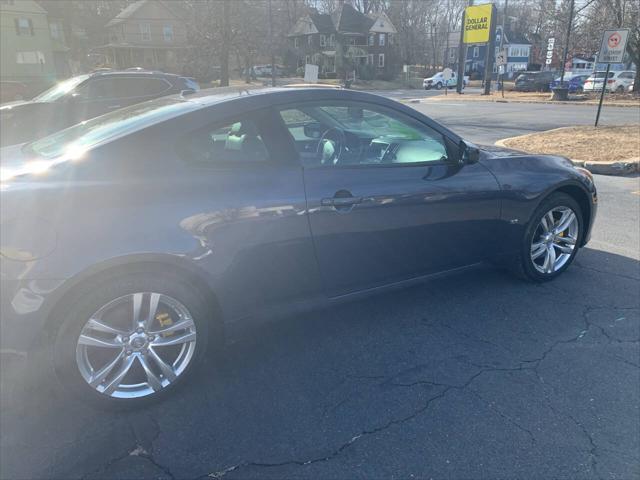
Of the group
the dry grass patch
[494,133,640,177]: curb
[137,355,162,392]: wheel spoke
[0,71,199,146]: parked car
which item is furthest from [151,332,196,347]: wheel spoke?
the dry grass patch

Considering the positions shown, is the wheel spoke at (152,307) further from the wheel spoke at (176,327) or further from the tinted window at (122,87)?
the tinted window at (122,87)

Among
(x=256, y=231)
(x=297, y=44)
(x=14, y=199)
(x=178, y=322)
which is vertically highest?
(x=297, y=44)

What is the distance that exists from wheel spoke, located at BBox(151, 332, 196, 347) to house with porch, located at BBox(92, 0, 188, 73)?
54644 millimetres

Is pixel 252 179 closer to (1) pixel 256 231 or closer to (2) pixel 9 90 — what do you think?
(1) pixel 256 231

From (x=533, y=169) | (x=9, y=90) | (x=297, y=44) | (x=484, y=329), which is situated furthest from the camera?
(x=297, y=44)

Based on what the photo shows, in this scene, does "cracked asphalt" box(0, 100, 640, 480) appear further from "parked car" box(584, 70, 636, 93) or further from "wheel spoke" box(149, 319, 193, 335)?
"parked car" box(584, 70, 636, 93)

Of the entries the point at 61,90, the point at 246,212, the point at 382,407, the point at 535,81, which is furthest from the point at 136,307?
the point at 535,81

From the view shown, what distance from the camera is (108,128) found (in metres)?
2.96

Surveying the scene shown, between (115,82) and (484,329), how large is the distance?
Answer: 340 inches

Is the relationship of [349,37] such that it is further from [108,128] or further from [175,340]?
[175,340]

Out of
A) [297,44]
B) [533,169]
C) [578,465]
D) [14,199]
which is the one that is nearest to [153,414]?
[14,199]

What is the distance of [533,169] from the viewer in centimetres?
382

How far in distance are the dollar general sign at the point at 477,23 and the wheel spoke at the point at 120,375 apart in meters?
35.4

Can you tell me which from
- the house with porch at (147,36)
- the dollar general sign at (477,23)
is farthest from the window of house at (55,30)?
the dollar general sign at (477,23)
